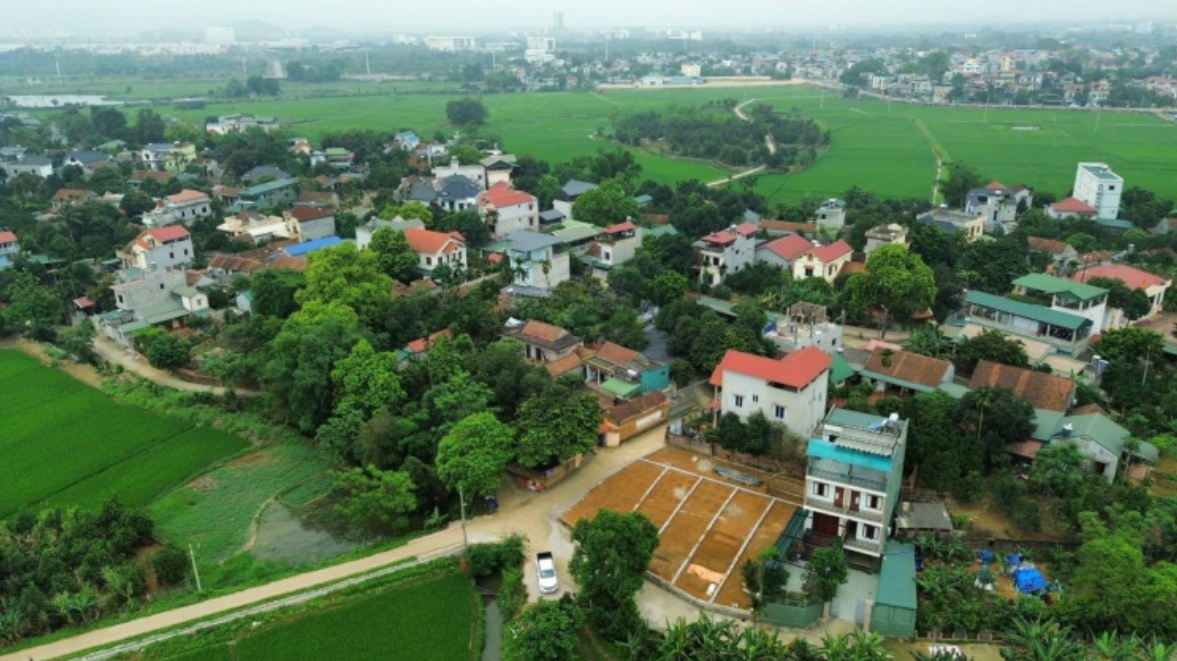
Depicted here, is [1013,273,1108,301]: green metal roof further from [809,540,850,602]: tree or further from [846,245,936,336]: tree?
[809,540,850,602]: tree

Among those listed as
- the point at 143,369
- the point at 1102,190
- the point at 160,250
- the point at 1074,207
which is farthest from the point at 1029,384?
the point at 160,250

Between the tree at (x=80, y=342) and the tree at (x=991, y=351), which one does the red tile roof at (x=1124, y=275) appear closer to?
the tree at (x=991, y=351)

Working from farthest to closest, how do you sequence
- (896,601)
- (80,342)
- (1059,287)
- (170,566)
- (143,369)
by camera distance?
(80,342) < (143,369) < (1059,287) < (170,566) < (896,601)

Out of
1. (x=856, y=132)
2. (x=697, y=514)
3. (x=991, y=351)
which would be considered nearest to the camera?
(x=697, y=514)

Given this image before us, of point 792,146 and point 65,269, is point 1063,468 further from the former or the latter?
point 792,146

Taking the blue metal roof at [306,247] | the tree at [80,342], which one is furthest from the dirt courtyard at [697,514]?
the blue metal roof at [306,247]

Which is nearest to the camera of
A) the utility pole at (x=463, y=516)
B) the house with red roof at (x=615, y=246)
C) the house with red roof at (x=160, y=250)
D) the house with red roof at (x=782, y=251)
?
the utility pole at (x=463, y=516)

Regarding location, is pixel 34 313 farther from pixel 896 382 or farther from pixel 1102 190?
pixel 1102 190
